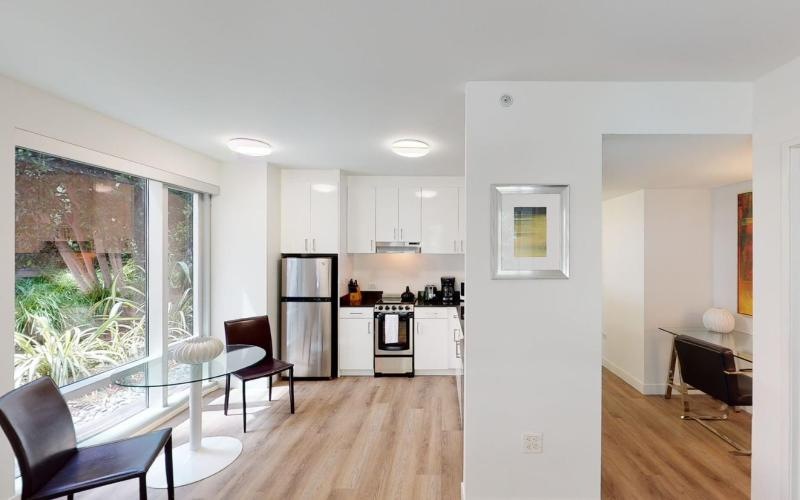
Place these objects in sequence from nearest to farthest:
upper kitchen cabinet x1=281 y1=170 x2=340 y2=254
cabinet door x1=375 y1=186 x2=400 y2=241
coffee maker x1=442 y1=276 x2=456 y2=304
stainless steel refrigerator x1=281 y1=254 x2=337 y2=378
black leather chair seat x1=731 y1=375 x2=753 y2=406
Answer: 1. black leather chair seat x1=731 y1=375 x2=753 y2=406
2. stainless steel refrigerator x1=281 y1=254 x2=337 y2=378
3. upper kitchen cabinet x1=281 y1=170 x2=340 y2=254
4. cabinet door x1=375 y1=186 x2=400 y2=241
5. coffee maker x1=442 y1=276 x2=456 y2=304

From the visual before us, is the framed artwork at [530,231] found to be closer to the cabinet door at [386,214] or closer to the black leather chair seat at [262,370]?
the black leather chair seat at [262,370]

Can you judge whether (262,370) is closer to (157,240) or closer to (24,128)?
(157,240)

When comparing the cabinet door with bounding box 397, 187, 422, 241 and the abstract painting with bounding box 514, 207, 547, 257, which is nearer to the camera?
the abstract painting with bounding box 514, 207, 547, 257

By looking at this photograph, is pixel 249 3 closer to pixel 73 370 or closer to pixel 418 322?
pixel 73 370

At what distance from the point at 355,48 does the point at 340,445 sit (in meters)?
2.83

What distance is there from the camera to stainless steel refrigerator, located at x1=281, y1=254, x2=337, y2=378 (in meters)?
4.13

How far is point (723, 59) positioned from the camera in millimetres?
1782

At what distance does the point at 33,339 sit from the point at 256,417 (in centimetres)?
176

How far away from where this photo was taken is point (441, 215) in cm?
458

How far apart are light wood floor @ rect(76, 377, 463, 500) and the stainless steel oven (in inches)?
10.9

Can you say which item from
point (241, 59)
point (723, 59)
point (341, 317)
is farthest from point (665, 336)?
point (241, 59)

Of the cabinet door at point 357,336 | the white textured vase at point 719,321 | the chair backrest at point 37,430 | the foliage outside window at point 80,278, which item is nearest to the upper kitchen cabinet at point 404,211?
the cabinet door at point 357,336

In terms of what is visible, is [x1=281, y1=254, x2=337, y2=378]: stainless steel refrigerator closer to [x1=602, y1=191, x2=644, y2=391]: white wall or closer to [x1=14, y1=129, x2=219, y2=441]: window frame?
[x1=14, y1=129, x2=219, y2=441]: window frame

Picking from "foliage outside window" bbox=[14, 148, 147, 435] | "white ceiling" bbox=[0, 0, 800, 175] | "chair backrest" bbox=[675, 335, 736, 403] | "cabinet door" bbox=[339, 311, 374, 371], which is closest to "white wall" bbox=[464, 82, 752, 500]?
"white ceiling" bbox=[0, 0, 800, 175]
